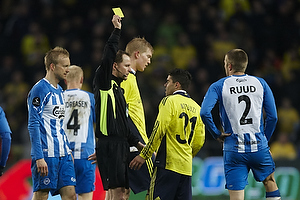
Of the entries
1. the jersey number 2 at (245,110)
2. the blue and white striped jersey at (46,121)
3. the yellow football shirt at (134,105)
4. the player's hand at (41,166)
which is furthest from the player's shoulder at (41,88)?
the jersey number 2 at (245,110)

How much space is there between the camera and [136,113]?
6.41 m

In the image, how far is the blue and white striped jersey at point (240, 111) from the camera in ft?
19.5

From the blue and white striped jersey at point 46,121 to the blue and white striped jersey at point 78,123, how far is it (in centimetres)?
115

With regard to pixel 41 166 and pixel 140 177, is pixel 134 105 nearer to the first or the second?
pixel 140 177

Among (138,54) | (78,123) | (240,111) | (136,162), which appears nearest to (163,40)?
(78,123)

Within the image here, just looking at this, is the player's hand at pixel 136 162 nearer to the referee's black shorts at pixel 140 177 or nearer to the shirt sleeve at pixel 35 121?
the referee's black shorts at pixel 140 177

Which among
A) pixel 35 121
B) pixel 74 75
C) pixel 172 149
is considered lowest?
pixel 172 149

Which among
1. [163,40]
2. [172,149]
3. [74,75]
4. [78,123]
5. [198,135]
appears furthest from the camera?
[163,40]

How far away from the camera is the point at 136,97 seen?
642 cm

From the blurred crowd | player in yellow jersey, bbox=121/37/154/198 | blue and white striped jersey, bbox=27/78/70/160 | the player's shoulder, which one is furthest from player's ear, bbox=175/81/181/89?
the blurred crowd

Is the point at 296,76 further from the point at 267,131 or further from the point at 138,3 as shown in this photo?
the point at 267,131

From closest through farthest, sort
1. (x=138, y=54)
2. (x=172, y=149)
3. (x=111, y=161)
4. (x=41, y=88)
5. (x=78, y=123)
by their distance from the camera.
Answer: (x=111, y=161) → (x=172, y=149) → (x=41, y=88) → (x=138, y=54) → (x=78, y=123)

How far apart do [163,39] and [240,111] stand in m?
7.60

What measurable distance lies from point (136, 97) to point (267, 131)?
64.6 inches
